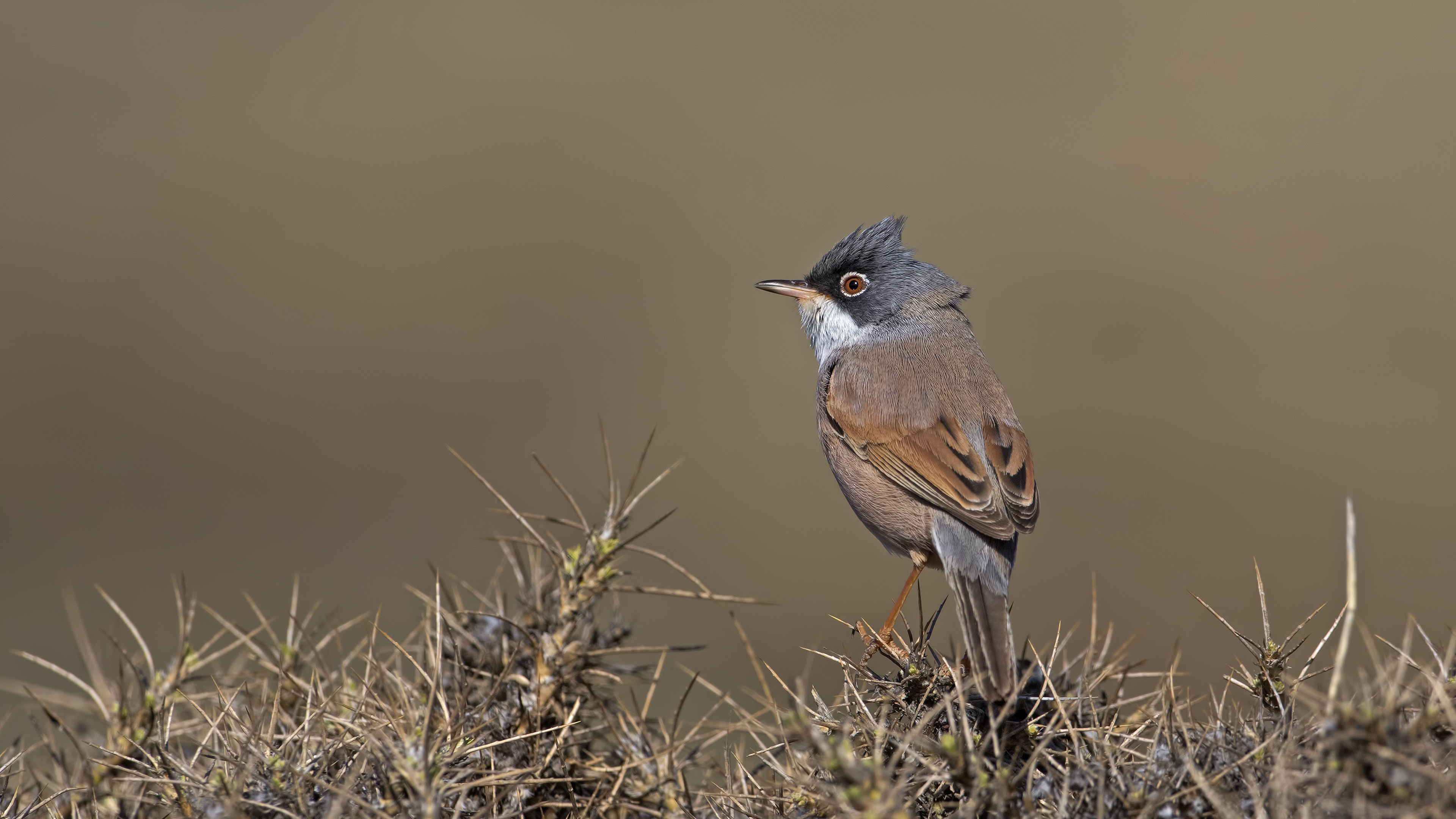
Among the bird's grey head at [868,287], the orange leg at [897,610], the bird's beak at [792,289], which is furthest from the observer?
the bird's beak at [792,289]

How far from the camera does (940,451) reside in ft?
13.4

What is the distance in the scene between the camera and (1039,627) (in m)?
9.52

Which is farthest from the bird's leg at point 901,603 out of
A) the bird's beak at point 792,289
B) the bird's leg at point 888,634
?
the bird's beak at point 792,289

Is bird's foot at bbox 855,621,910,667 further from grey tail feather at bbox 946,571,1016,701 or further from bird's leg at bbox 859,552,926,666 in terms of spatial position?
grey tail feather at bbox 946,571,1016,701

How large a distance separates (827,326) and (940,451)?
4.33 feet

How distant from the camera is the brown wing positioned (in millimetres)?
3857

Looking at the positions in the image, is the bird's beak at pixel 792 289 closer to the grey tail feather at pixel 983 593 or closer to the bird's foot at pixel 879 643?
the grey tail feather at pixel 983 593

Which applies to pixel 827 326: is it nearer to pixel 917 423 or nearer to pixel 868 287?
pixel 868 287

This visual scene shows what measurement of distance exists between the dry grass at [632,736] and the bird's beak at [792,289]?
2.58 metres

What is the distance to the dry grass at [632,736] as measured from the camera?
177 cm

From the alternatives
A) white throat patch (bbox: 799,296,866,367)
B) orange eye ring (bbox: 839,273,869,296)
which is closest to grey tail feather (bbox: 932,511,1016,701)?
white throat patch (bbox: 799,296,866,367)

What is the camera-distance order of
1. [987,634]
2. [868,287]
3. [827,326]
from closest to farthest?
[987,634] < [868,287] < [827,326]

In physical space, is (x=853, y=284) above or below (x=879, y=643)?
above

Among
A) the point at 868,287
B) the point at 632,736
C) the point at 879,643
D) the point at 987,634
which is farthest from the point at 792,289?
the point at 632,736
